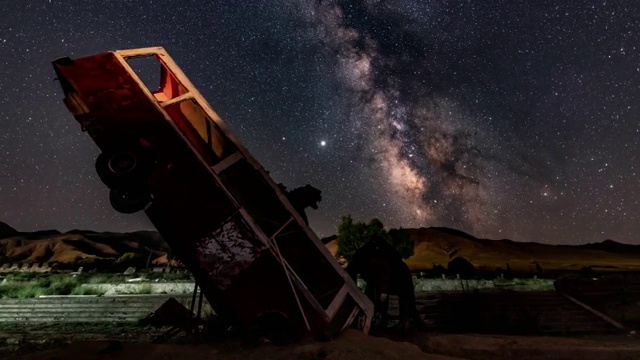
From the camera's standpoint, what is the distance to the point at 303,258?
7090 millimetres

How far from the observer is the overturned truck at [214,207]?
608 cm

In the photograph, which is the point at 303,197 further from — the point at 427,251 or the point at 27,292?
the point at 427,251

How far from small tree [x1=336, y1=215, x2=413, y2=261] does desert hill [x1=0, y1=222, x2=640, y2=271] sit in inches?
489

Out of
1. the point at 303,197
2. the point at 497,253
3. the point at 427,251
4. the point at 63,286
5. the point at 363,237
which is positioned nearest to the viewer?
the point at 303,197

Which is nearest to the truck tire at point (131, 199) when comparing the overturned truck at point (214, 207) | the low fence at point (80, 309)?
the overturned truck at point (214, 207)

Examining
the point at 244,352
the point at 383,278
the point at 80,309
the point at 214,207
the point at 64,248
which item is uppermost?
the point at 64,248

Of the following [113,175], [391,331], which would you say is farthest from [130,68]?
[391,331]

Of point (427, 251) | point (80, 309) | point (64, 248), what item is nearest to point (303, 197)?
point (80, 309)

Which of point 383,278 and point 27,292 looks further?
point 27,292

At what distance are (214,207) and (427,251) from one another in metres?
75.1

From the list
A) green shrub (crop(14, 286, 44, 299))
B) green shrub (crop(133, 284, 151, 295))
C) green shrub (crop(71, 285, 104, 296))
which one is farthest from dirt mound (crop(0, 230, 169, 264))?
green shrub (crop(133, 284, 151, 295))

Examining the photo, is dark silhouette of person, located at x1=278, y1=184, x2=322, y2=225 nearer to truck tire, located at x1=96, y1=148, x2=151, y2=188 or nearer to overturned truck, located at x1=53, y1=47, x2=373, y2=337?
overturned truck, located at x1=53, y1=47, x2=373, y2=337

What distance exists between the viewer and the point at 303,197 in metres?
7.59

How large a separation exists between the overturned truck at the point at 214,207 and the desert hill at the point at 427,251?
5272 cm
